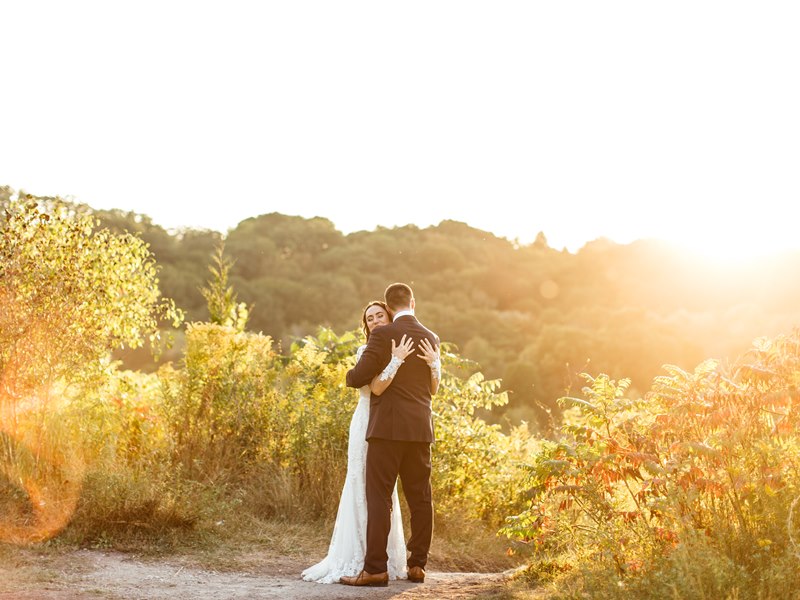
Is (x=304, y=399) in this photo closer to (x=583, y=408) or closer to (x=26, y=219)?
(x=26, y=219)

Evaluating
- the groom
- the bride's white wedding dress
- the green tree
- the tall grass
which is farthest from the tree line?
the groom

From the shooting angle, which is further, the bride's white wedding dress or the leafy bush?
the bride's white wedding dress

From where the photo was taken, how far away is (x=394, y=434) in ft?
20.5

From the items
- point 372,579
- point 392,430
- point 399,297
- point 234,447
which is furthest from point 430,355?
point 234,447

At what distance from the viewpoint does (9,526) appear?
283 inches

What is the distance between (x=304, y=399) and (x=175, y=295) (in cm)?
3183

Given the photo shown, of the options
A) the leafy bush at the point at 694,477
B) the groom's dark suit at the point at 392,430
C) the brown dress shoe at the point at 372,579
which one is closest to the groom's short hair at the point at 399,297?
the groom's dark suit at the point at 392,430

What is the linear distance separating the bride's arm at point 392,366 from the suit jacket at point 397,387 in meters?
0.04

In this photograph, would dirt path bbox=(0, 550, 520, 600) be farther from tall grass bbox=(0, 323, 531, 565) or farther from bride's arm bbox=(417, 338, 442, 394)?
bride's arm bbox=(417, 338, 442, 394)

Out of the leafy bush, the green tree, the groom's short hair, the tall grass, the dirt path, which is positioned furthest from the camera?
the green tree

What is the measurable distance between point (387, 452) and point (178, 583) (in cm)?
167

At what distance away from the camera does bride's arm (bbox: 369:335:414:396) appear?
247 inches

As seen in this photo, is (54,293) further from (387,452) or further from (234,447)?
(387,452)

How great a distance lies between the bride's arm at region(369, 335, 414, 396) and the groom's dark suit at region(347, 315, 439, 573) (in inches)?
1.5
